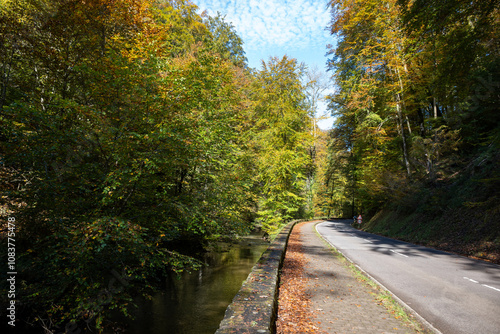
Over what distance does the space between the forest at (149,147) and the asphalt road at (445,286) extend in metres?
2.64

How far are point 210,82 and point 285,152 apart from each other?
696 cm

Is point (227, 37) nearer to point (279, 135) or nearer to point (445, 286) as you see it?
point (279, 135)

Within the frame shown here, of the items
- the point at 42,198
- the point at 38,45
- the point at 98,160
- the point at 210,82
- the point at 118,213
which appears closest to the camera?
the point at 42,198

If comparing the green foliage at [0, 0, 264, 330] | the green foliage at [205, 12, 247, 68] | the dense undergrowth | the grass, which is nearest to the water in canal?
the green foliage at [0, 0, 264, 330]

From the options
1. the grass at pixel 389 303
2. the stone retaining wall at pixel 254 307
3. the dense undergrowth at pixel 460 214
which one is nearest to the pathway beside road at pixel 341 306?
the grass at pixel 389 303

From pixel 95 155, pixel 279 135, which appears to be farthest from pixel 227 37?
pixel 95 155

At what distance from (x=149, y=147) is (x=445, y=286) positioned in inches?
306

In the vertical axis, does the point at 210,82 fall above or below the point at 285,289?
above

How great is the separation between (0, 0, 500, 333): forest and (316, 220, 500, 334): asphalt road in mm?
2636

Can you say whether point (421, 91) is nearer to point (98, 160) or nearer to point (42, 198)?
point (98, 160)

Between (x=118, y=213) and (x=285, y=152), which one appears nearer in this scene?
(x=118, y=213)

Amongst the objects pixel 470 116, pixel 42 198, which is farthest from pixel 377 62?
pixel 42 198

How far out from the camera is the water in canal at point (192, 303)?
670 centimetres

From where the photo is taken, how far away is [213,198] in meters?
7.47
